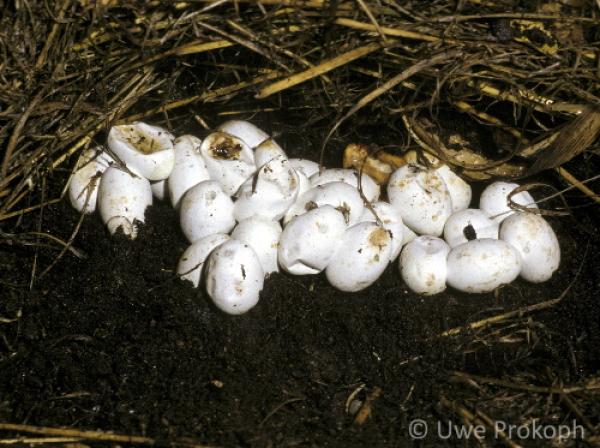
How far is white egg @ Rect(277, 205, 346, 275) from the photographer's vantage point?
183cm

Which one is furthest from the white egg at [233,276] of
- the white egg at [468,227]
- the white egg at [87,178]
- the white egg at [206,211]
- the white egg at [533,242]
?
the white egg at [533,242]

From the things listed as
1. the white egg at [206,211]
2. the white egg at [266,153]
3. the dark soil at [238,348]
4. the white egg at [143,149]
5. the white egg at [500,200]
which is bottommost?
the dark soil at [238,348]

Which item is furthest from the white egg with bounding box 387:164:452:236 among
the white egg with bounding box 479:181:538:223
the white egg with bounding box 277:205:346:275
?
the white egg with bounding box 277:205:346:275

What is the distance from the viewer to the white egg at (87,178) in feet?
6.66

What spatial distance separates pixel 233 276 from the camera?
176 centimetres

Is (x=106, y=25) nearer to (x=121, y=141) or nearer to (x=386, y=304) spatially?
(x=121, y=141)

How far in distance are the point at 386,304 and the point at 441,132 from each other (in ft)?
2.20

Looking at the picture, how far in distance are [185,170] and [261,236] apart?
13.1 inches

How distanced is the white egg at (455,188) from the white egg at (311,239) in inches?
17.9

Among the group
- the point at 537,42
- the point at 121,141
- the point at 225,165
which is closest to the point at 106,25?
the point at 121,141

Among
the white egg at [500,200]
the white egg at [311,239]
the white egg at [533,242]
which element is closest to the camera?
the white egg at [311,239]

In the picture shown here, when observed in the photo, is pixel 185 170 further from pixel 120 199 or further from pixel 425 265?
pixel 425 265

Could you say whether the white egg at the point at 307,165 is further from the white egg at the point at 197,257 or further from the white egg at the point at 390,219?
the white egg at the point at 197,257

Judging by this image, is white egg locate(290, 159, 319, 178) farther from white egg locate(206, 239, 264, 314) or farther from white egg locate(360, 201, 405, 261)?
white egg locate(206, 239, 264, 314)
